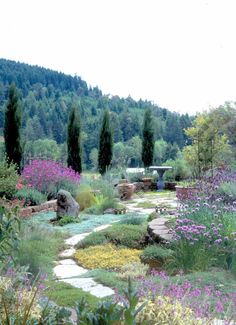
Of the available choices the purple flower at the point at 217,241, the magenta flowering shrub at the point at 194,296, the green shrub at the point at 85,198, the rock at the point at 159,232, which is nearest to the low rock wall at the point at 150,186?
the green shrub at the point at 85,198

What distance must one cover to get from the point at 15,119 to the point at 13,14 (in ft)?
26.1

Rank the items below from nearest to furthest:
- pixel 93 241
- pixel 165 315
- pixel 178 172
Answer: pixel 165 315, pixel 93 241, pixel 178 172

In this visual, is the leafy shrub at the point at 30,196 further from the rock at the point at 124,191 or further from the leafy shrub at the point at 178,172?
the leafy shrub at the point at 178,172

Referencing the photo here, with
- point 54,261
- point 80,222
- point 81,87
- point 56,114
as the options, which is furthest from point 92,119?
point 54,261

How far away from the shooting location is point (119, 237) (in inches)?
271

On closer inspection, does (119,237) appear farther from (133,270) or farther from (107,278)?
(107,278)

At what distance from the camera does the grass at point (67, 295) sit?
3.95m

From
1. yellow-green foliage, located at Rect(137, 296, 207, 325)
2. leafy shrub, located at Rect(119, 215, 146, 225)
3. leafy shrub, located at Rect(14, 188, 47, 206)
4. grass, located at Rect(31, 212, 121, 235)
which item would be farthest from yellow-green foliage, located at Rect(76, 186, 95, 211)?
yellow-green foliage, located at Rect(137, 296, 207, 325)

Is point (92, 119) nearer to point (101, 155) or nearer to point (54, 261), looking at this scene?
point (101, 155)

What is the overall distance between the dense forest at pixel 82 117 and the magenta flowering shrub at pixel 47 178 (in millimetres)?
13093

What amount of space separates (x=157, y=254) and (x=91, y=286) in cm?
131

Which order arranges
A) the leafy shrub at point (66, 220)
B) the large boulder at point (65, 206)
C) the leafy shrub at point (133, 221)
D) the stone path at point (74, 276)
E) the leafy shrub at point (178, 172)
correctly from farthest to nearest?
the leafy shrub at point (178, 172), the large boulder at point (65, 206), the leafy shrub at point (66, 220), the leafy shrub at point (133, 221), the stone path at point (74, 276)

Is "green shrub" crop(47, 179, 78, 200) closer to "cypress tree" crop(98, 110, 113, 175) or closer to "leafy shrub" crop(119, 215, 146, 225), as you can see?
"leafy shrub" crop(119, 215, 146, 225)

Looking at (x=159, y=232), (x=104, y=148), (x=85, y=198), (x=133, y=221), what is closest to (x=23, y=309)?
(x=159, y=232)
